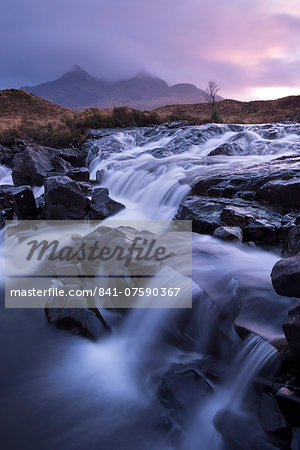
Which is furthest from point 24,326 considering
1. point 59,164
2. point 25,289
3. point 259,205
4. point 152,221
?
point 59,164

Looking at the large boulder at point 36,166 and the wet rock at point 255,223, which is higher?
the large boulder at point 36,166

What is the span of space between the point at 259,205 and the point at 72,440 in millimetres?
6162

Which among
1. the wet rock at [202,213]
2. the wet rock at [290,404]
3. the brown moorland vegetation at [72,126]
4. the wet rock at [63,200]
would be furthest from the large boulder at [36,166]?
the wet rock at [290,404]

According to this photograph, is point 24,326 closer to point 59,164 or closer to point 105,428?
point 105,428

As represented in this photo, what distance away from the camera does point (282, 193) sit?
7.83 metres

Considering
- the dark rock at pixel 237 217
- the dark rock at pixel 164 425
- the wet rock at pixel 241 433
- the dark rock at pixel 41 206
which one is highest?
the dark rock at pixel 237 217

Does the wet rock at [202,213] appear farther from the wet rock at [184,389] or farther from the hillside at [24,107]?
the hillside at [24,107]

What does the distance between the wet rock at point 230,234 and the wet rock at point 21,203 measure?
6515mm

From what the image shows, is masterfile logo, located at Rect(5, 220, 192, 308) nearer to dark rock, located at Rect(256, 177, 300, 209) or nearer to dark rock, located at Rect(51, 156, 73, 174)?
dark rock, located at Rect(256, 177, 300, 209)

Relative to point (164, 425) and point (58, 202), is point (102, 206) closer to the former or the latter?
point (58, 202)

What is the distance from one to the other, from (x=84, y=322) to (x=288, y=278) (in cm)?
321

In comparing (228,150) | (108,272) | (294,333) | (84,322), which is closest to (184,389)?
(294,333)

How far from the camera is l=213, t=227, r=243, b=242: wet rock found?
6457 mm

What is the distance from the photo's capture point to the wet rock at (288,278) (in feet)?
11.1
